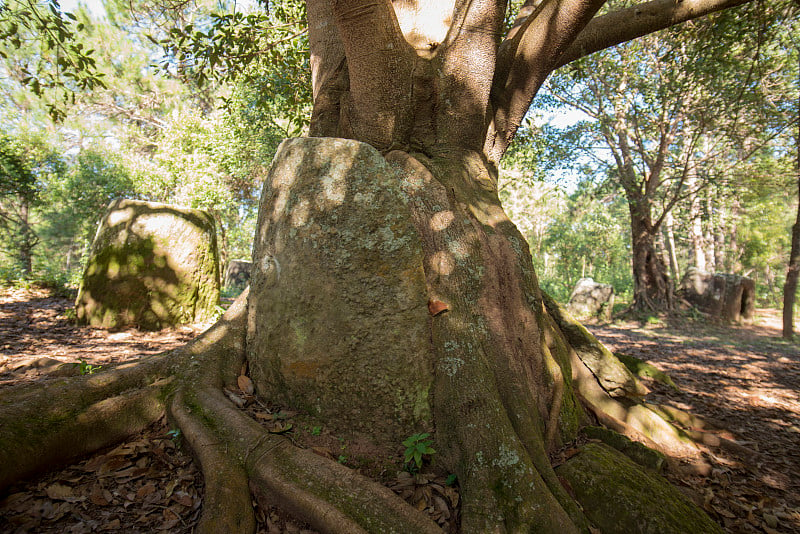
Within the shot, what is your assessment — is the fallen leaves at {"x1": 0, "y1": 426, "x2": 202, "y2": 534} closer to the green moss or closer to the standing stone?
the green moss

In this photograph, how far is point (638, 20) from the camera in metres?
4.03

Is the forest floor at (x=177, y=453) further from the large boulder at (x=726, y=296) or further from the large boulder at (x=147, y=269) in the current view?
the large boulder at (x=726, y=296)

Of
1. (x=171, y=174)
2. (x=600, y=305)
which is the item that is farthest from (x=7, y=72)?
(x=600, y=305)

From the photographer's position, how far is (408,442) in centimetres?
239

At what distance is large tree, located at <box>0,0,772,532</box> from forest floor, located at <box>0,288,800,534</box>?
169 mm

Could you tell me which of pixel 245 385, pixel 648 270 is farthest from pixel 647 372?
pixel 648 270

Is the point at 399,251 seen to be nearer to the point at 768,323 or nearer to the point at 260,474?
the point at 260,474

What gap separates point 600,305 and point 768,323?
452 centimetres

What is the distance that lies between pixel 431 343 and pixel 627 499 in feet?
4.84

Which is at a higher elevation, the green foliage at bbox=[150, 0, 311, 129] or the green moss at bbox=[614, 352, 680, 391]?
the green foliage at bbox=[150, 0, 311, 129]

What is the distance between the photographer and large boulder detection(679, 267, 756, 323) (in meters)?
11.3

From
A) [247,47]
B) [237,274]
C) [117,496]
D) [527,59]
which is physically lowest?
[117,496]

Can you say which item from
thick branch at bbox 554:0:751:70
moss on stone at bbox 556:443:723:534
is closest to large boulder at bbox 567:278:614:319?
thick branch at bbox 554:0:751:70

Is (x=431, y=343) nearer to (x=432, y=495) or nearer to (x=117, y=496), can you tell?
(x=432, y=495)
